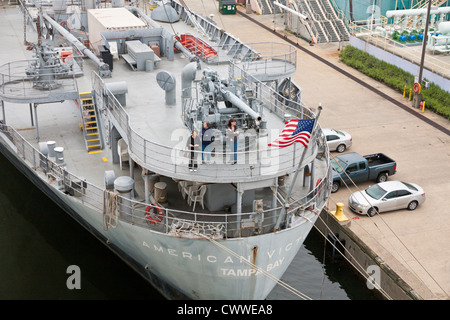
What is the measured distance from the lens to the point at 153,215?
2323cm

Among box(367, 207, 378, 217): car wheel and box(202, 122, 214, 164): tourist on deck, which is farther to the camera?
box(367, 207, 378, 217): car wheel

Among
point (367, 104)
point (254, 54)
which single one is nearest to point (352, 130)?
point (367, 104)

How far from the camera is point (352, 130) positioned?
39.5 m

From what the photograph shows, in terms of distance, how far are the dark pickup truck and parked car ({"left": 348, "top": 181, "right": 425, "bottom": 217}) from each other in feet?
5.03

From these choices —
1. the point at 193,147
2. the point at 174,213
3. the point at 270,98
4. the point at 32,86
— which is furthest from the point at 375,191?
the point at 32,86

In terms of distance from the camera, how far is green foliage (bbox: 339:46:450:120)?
42.2m

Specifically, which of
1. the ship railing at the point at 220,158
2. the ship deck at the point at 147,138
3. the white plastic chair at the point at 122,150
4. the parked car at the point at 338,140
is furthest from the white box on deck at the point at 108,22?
the ship railing at the point at 220,158

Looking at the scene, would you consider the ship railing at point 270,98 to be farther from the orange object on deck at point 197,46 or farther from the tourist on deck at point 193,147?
the tourist on deck at point 193,147

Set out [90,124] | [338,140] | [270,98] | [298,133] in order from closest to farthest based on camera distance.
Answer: [298,133]
[270,98]
[90,124]
[338,140]

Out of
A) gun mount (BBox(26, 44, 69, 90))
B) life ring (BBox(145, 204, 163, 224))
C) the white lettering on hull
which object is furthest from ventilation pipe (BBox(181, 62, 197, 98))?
gun mount (BBox(26, 44, 69, 90))

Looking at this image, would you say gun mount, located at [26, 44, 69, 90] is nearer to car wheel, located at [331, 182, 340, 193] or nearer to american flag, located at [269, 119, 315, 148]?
american flag, located at [269, 119, 315, 148]

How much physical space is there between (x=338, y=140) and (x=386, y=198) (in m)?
6.82

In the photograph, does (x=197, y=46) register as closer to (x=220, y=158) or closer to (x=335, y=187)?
(x=335, y=187)

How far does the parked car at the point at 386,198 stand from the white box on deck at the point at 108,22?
16.0 metres
